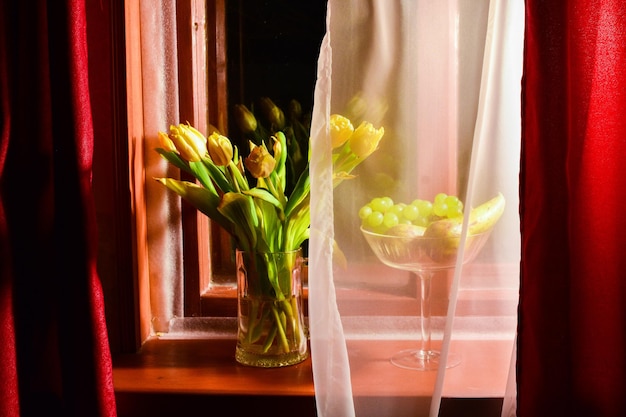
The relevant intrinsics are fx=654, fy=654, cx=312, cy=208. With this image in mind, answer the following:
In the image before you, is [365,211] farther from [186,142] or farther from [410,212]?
[186,142]

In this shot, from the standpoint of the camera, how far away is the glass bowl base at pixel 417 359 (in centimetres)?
101

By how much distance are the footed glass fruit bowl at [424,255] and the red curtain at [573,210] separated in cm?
8

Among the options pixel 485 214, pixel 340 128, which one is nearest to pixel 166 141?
pixel 340 128

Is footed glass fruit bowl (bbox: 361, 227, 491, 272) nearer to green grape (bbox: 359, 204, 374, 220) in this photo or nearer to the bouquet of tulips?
green grape (bbox: 359, 204, 374, 220)

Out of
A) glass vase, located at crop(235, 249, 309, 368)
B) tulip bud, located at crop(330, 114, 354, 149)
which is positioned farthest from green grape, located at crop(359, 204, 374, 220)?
glass vase, located at crop(235, 249, 309, 368)

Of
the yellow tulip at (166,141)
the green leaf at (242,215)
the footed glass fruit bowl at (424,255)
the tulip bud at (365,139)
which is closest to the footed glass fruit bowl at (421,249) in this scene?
the footed glass fruit bowl at (424,255)

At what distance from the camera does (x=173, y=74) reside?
1.27m

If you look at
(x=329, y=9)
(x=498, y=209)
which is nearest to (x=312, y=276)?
(x=498, y=209)

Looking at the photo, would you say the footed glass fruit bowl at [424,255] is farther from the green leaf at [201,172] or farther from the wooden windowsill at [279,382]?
the green leaf at [201,172]

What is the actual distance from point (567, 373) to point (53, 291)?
0.77 metres

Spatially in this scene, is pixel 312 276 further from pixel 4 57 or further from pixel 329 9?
pixel 4 57

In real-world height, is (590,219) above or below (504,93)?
below

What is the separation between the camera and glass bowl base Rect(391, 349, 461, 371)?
1005 mm

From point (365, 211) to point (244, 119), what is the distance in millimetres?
432
